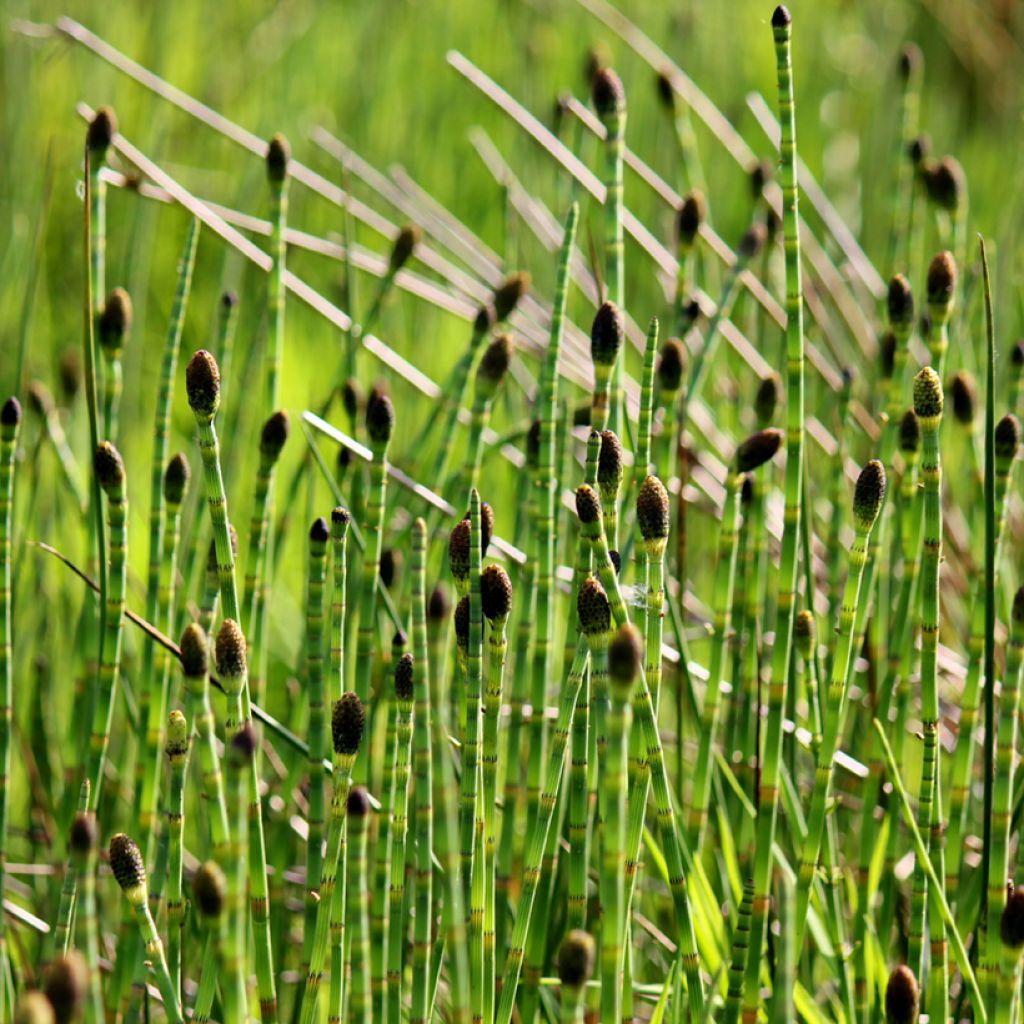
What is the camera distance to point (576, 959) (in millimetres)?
551

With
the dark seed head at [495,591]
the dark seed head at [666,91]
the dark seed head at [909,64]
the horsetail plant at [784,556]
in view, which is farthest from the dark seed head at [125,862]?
the dark seed head at [909,64]

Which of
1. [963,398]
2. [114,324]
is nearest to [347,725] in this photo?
[114,324]

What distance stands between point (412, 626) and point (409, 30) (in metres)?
2.49

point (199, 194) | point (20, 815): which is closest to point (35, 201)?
point (199, 194)

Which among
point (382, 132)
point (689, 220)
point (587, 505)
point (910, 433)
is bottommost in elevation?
point (587, 505)

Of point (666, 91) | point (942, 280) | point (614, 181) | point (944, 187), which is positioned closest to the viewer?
point (942, 280)

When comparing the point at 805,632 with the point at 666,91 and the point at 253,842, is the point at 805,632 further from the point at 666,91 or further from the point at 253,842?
the point at 666,91

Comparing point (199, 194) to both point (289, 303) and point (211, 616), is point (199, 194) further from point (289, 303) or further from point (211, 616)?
point (211, 616)

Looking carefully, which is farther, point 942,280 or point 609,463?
point 942,280

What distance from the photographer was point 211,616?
2.77 feet

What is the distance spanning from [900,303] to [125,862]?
Answer: 641 millimetres

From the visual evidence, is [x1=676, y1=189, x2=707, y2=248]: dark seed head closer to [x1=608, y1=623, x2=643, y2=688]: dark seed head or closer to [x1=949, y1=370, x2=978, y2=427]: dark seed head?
[x1=949, y1=370, x2=978, y2=427]: dark seed head

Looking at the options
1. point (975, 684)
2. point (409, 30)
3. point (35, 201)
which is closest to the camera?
point (975, 684)

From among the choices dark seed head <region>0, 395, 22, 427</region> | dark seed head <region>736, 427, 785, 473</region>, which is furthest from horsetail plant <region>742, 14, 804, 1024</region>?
dark seed head <region>0, 395, 22, 427</region>
